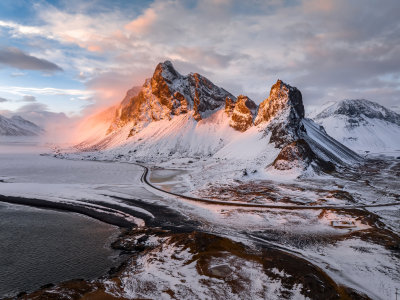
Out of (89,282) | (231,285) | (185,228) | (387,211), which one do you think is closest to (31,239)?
(89,282)

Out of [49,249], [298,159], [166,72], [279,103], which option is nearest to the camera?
[49,249]

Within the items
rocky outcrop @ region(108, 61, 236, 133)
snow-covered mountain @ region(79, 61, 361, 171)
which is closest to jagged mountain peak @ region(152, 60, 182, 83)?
rocky outcrop @ region(108, 61, 236, 133)

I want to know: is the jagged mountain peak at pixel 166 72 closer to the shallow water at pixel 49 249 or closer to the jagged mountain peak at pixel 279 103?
the jagged mountain peak at pixel 279 103

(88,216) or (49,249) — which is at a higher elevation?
(88,216)

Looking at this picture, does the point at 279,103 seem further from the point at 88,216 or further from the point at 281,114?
the point at 88,216

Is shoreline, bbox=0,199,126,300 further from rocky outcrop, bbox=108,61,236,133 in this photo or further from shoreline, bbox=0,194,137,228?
rocky outcrop, bbox=108,61,236,133

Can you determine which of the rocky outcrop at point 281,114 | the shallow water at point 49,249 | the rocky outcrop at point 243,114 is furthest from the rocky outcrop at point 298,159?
the rocky outcrop at point 243,114

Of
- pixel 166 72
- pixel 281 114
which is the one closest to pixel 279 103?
pixel 281 114
